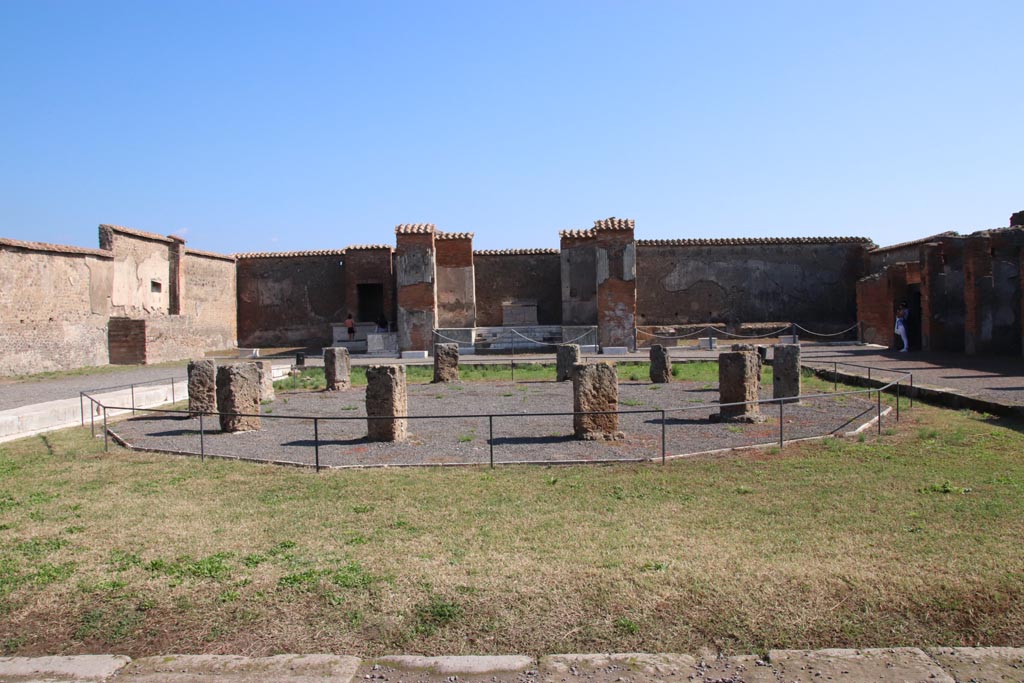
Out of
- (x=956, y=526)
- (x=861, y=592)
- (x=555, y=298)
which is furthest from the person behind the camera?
(x=555, y=298)

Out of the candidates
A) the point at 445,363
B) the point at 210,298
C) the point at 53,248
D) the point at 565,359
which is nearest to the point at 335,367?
the point at 445,363

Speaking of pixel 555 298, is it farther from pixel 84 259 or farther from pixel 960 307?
pixel 84 259

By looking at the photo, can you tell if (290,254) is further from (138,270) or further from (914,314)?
(914,314)

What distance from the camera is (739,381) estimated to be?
429 inches

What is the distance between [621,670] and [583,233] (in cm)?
2441

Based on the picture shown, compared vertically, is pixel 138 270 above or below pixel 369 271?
below

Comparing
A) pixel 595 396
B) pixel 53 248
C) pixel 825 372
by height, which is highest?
pixel 53 248

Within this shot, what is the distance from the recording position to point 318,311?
2973 cm

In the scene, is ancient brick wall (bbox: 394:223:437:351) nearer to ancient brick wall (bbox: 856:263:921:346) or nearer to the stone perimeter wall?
the stone perimeter wall

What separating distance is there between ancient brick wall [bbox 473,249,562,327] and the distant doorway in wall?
3934 millimetres

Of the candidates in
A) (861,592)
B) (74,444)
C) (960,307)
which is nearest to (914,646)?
(861,592)

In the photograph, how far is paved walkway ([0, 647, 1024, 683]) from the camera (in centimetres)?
365

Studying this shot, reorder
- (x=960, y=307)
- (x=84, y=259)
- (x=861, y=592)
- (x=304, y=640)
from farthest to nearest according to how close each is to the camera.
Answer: (x=84, y=259)
(x=960, y=307)
(x=861, y=592)
(x=304, y=640)

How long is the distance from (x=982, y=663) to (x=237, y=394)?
9.11m
